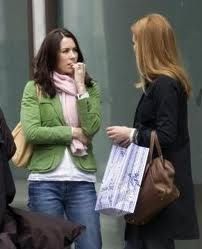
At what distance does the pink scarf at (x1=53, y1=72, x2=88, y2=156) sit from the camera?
14.7 ft

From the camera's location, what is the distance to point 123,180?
4094 millimetres

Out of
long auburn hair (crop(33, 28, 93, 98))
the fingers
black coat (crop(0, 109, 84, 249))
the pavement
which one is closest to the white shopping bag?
the fingers

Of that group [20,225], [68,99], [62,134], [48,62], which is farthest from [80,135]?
[20,225]

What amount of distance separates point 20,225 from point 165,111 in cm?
102

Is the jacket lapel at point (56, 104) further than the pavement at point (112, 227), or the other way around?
the pavement at point (112, 227)

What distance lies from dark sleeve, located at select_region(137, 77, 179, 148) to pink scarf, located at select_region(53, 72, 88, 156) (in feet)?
1.95

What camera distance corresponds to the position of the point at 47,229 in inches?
144

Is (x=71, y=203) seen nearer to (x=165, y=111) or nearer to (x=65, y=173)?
(x=65, y=173)

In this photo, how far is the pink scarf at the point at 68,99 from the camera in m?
4.48

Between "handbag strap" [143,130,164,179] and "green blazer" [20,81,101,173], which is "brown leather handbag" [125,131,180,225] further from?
"green blazer" [20,81,101,173]

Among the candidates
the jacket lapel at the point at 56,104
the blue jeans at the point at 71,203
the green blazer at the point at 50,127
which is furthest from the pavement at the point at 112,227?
the jacket lapel at the point at 56,104

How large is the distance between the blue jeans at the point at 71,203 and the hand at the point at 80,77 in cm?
57

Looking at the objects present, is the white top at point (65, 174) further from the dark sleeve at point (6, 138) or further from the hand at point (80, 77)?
the dark sleeve at point (6, 138)

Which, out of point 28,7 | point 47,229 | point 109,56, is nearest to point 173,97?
point 47,229
